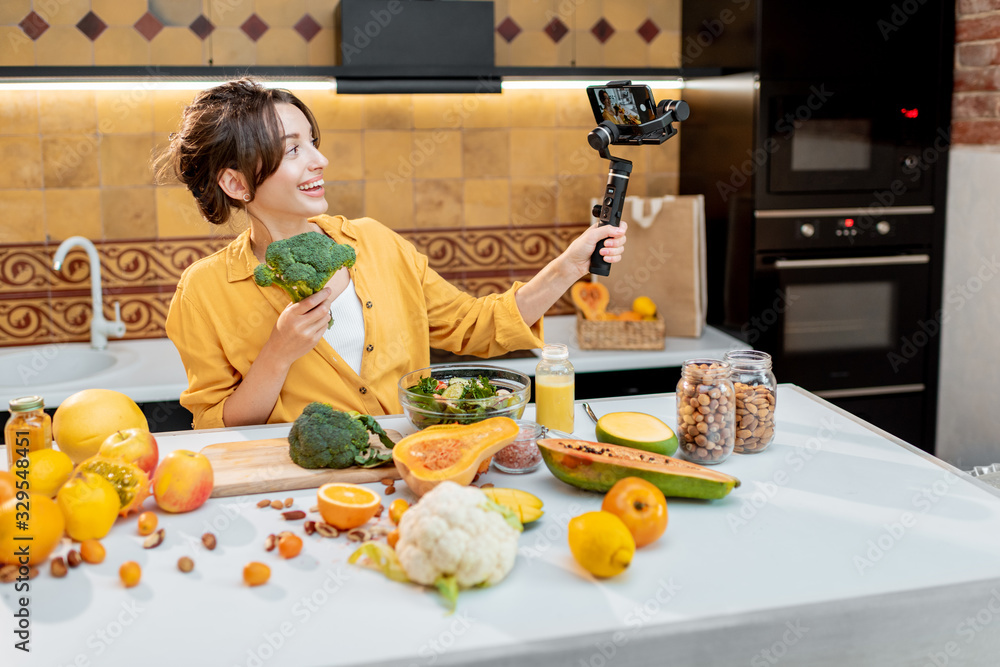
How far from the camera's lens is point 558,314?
3.11 meters

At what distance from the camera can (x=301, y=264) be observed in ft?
4.66

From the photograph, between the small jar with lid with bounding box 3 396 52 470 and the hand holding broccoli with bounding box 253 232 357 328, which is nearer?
the small jar with lid with bounding box 3 396 52 470

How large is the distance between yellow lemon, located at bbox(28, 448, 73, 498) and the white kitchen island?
110mm

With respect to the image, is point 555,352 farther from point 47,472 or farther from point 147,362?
point 147,362

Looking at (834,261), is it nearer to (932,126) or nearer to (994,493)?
(932,126)

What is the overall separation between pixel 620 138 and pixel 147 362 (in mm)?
1676

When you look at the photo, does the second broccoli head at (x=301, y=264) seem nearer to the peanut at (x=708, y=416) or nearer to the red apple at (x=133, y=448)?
the red apple at (x=133, y=448)

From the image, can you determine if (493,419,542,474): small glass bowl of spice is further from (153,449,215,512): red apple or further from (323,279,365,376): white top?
(323,279,365,376): white top

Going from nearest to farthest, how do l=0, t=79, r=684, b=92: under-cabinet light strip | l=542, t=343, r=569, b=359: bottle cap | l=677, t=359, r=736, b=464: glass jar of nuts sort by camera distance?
1. l=677, t=359, r=736, b=464: glass jar of nuts
2. l=542, t=343, r=569, b=359: bottle cap
3. l=0, t=79, r=684, b=92: under-cabinet light strip

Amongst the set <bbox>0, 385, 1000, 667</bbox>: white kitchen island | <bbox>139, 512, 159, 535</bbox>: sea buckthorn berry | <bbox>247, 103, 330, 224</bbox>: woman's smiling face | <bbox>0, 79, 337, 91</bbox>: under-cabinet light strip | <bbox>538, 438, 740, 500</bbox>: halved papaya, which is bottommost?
<bbox>0, 385, 1000, 667</bbox>: white kitchen island

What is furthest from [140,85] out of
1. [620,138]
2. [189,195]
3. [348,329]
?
[620,138]

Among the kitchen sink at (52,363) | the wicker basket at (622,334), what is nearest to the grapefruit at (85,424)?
the kitchen sink at (52,363)

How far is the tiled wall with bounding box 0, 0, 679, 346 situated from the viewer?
8.61 ft

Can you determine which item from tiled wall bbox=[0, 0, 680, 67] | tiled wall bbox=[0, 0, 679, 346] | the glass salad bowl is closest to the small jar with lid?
the glass salad bowl
